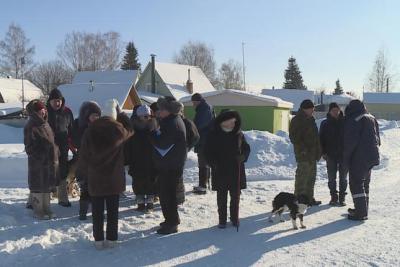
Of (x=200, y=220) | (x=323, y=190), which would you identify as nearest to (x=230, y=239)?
(x=200, y=220)

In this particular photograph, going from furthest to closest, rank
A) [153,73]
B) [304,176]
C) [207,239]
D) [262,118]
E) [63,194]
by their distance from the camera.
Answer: [153,73] → [262,118] → [304,176] → [63,194] → [207,239]

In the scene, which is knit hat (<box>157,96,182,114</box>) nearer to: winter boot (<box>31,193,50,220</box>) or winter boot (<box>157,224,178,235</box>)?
winter boot (<box>157,224,178,235</box>)

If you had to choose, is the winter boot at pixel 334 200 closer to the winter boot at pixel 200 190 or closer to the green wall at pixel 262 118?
the winter boot at pixel 200 190

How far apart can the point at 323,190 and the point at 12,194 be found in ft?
20.6

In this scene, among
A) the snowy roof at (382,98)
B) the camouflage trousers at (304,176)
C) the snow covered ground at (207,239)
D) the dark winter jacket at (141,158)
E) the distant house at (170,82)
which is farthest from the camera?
the snowy roof at (382,98)

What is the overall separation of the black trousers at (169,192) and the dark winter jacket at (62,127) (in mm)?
2006

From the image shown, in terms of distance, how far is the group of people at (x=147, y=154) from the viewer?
611cm

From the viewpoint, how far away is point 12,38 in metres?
62.1

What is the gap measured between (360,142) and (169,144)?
3.04 m

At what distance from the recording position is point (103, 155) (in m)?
6.00

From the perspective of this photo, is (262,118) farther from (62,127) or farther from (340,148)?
(62,127)

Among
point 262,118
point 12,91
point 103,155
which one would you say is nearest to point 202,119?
point 103,155

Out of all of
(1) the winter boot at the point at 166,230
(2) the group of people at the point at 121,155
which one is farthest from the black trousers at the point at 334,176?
(1) the winter boot at the point at 166,230

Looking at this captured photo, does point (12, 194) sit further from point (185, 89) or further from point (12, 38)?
point (12, 38)
